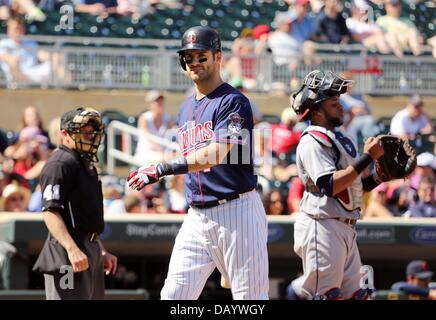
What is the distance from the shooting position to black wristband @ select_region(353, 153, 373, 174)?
616 cm

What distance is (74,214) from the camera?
22.1 ft

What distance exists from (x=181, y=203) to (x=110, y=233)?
1.59m

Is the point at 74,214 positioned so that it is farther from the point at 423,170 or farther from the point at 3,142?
the point at 3,142

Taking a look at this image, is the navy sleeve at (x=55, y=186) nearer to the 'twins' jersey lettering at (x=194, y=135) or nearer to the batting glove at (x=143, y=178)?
the 'twins' jersey lettering at (x=194, y=135)

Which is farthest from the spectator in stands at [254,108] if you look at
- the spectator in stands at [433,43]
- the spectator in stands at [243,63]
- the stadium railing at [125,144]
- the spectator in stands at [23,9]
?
the spectator in stands at [433,43]

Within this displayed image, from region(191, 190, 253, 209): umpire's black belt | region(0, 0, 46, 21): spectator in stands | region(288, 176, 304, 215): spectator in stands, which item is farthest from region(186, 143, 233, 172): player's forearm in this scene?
region(0, 0, 46, 21): spectator in stands

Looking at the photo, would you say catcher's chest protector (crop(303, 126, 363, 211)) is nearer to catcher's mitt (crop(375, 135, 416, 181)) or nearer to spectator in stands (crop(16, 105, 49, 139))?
catcher's mitt (crop(375, 135, 416, 181))

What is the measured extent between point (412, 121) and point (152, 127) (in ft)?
10.4

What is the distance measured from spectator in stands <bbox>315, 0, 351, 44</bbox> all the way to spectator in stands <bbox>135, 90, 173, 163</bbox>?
10.1ft

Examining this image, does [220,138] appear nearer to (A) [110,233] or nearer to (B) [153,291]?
(A) [110,233]

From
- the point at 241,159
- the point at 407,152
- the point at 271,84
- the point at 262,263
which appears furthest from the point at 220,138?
the point at 271,84

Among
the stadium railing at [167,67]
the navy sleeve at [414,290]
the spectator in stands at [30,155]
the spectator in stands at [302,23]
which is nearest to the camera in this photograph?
the navy sleeve at [414,290]

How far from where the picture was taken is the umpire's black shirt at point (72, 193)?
21.9 feet
